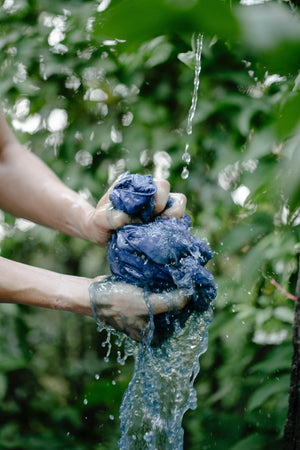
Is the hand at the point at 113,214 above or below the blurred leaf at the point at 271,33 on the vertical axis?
below

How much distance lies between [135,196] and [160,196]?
55 mm

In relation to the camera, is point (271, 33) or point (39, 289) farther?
point (39, 289)

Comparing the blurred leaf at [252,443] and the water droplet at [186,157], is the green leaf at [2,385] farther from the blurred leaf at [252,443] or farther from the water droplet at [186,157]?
the water droplet at [186,157]

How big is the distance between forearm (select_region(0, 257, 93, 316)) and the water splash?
16cm

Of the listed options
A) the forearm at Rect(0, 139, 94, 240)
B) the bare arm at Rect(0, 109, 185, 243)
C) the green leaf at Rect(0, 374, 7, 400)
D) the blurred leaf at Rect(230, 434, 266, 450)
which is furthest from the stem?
the green leaf at Rect(0, 374, 7, 400)

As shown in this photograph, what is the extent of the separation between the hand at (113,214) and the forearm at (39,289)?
11 centimetres

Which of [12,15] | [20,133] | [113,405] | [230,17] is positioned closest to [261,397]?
[113,405]

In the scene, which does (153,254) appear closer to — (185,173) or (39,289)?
(39,289)

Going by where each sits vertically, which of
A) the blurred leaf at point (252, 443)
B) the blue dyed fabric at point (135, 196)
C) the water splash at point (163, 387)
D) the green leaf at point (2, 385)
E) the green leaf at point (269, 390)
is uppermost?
the blue dyed fabric at point (135, 196)

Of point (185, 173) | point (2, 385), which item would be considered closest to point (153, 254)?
point (185, 173)

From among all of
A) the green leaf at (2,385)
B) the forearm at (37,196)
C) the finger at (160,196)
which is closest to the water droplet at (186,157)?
the forearm at (37,196)

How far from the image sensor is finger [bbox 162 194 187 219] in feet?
3.01

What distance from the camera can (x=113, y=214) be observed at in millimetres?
885

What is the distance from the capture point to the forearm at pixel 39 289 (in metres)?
0.85
